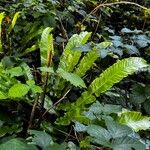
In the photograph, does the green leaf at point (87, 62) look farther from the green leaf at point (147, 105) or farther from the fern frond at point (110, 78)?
the green leaf at point (147, 105)

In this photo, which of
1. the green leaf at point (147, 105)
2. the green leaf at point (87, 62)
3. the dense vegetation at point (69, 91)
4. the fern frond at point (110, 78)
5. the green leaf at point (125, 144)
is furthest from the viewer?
the green leaf at point (87, 62)

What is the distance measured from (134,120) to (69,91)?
0.59 metres

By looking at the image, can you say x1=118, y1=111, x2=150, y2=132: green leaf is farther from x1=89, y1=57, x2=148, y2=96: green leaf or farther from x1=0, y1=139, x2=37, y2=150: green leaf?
x1=0, y1=139, x2=37, y2=150: green leaf

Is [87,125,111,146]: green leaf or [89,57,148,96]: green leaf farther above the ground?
[87,125,111,146]: green leaf

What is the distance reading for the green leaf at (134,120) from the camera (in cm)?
197

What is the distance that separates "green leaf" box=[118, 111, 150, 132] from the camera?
77.4 inches

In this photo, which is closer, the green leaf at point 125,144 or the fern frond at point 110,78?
the green leaf at point 125,144

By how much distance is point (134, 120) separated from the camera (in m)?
2.00

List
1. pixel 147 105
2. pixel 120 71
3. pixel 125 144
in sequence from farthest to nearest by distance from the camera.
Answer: pixel 120 71
pixel 147 105
pixel 125 144

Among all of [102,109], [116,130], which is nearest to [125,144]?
[116,130]

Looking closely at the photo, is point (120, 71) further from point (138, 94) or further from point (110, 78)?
point (138, 94)

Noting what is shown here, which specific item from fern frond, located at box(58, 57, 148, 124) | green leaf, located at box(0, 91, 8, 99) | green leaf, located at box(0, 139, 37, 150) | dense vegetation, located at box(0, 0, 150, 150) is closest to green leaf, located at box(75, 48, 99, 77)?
dense vegetation, located at box(0, 0, 150, 150)

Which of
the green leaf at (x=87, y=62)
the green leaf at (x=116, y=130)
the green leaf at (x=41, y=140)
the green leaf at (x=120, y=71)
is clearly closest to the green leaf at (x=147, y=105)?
the green leaf at (x=120, y=71)

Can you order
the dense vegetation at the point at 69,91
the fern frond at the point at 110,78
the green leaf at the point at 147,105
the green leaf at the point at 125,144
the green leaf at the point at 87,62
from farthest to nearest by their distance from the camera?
the green leaf at the point at 87,62, the fern frond at the point at 110,78, the green leaf at the point at 147,105, the dense vegetation at the point at 69,91, the green leaf at the point at 125,144
